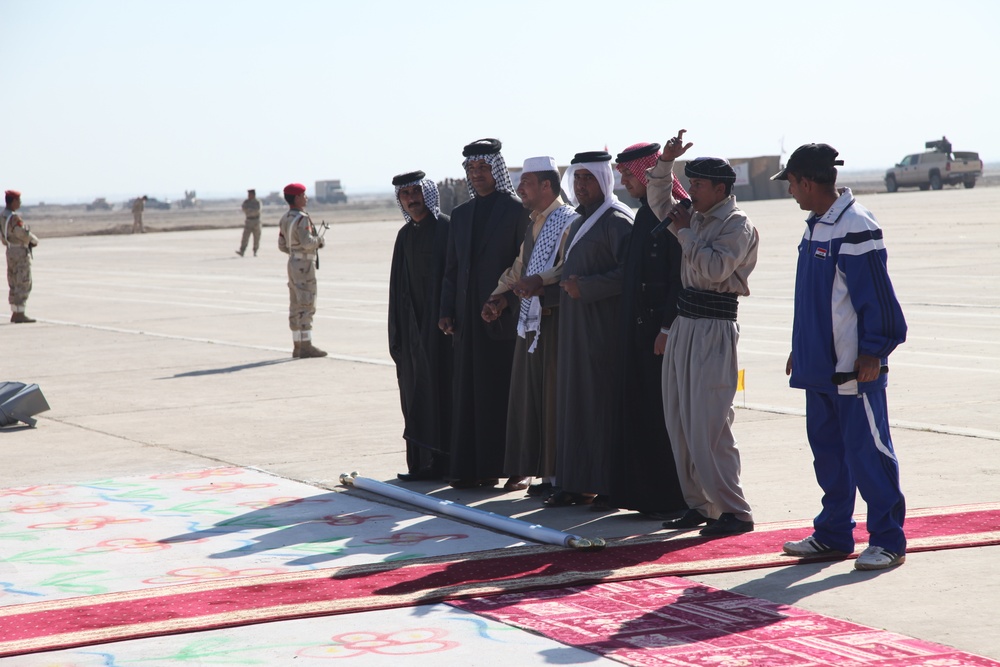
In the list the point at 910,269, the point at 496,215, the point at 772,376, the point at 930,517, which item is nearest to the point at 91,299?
the point at 910,269

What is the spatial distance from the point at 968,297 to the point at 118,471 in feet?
42.6

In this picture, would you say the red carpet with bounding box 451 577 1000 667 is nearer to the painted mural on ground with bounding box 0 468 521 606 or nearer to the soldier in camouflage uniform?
the painted mural on ground with bounding box 0 468 521 606

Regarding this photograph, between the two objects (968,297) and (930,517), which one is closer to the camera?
(930,517)

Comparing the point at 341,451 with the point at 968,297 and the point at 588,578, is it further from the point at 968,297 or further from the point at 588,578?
the point at 968,297

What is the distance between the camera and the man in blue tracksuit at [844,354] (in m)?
5.94

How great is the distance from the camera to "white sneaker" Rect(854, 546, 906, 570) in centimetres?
595

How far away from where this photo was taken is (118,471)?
920 centimetres

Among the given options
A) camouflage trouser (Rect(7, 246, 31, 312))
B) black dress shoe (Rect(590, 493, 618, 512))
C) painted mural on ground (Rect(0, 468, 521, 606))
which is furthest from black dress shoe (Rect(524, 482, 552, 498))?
camouflage trouser (Rect(7, 246, 31, 312))

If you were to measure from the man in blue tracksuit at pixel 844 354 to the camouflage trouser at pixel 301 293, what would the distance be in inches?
382

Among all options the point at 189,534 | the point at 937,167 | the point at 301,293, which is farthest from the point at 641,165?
the point at 937,167

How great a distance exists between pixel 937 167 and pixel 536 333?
205 feet

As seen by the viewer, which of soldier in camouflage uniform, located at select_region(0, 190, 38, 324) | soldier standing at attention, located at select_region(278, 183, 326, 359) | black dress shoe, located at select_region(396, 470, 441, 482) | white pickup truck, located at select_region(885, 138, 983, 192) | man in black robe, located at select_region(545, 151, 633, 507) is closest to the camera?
man in black robe, located at select_region(545, 151, 633, 507)

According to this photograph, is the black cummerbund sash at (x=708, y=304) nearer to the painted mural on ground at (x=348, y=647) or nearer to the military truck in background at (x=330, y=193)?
the painted mural on ground at (x=348, y=647)

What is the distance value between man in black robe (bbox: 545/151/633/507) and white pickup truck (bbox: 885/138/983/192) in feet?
205
